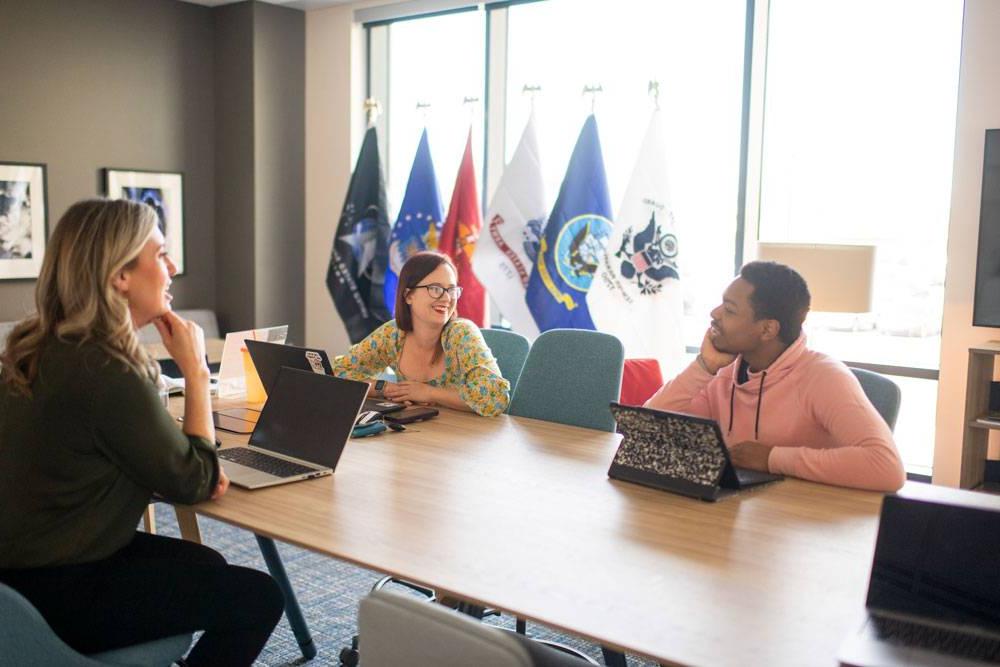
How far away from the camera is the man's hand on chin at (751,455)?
2.30 m

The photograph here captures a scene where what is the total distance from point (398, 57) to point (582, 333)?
3.51 metres

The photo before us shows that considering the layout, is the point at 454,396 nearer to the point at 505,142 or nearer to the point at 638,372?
the point at 638,372

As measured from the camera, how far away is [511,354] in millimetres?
3605

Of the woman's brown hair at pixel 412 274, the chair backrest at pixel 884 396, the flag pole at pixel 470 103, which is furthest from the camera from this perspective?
the flag pole at pixel 470 103

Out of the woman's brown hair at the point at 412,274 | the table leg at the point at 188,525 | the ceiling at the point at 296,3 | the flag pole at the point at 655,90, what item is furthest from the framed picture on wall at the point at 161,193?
the table leg at the point at 188,525

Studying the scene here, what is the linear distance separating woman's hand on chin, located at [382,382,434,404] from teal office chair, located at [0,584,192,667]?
1335 mm

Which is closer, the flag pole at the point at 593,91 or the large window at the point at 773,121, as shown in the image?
the large window at the point at 773,121

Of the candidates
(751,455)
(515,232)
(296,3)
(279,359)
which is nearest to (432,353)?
(279,359)

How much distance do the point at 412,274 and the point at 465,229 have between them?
2.08 meters

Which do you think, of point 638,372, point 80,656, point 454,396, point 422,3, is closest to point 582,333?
point 454,396

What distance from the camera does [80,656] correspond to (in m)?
1.78

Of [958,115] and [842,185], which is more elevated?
[958,115]

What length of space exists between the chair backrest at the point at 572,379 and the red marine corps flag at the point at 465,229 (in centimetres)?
204

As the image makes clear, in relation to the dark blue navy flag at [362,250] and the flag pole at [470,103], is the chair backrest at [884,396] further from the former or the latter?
the dark blue navy flag at [362,250]
